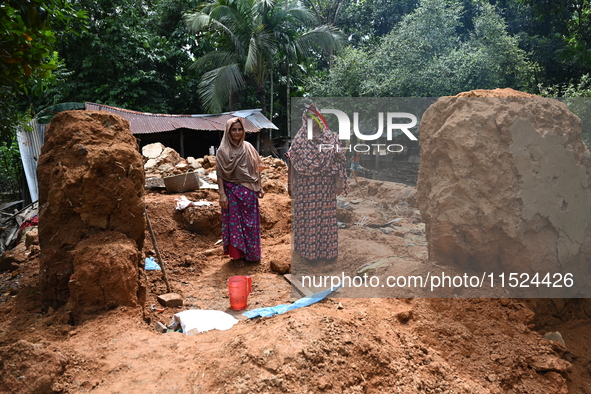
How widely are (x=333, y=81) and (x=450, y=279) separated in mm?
8784

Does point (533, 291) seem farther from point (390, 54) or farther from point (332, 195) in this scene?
point (390, 54)

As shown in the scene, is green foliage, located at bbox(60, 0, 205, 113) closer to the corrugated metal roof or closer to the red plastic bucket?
the corrugated metal roof

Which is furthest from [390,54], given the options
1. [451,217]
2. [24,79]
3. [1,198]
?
[1,198]

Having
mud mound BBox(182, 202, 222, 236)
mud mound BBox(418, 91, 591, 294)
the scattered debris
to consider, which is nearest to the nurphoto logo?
mud mound BBox(418, 91, 591, 294)

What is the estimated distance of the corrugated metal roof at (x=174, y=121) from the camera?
35.1ft

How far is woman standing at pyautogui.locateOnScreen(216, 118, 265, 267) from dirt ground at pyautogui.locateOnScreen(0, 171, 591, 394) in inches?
20.9

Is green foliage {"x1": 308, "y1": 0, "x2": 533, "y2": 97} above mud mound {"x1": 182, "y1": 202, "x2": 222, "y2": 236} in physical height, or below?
above

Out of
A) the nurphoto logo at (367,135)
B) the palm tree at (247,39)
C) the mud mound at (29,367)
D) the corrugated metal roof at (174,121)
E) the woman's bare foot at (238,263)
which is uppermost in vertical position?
the palm tree at (247,39)

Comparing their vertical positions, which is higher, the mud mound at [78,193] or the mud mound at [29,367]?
the mud mound at [78,193]

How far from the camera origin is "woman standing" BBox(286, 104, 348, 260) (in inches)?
177

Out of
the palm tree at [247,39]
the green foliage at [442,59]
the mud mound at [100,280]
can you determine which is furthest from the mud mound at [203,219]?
the palm tree at [247,39]

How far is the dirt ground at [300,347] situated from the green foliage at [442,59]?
6020mm

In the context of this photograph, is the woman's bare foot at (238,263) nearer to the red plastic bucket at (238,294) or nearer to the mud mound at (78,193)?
the red plastic bucket at (238,294)

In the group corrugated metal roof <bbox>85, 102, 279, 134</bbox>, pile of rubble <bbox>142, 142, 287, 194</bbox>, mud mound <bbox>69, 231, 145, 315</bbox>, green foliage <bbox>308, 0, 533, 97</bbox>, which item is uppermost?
green foliage <bbox>308, 0, 533, 97</bbox>
